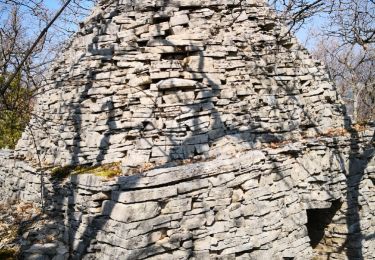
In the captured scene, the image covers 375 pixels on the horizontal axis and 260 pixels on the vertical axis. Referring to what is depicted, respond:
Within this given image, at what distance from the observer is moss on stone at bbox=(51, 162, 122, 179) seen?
16.7ft

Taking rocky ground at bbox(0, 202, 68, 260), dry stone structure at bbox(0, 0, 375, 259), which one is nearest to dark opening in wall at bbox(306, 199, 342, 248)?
dry stone structure at bbox(0, 0, 375, 259)

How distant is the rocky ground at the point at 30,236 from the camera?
4.97 metres

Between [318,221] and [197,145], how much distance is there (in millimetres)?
3397

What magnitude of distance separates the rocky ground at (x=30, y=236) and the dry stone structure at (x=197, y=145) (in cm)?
9

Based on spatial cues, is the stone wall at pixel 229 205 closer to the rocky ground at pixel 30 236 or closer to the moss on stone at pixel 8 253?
the rocky ground at pixel 30 236

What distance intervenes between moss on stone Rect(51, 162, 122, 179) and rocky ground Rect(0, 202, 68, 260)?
28.1 inches

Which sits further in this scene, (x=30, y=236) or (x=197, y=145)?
(x=197, y=145)

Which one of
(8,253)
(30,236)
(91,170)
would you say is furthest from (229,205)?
(8,253)

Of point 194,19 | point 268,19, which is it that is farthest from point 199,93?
point 268,19

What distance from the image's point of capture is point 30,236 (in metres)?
5.36

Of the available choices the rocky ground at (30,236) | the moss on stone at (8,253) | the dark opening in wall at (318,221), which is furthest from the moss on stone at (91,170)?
the dark opening in wall at (318,221)

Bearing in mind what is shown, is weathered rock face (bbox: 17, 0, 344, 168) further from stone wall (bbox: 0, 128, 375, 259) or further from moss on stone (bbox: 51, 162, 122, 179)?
stone wall (bbox: 0, 128, 375, 259)

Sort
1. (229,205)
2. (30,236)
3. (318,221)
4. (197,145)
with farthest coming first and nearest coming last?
(318,221) → (197,145) → (30,236) → (229,205)

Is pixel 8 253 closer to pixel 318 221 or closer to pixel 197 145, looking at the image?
pixel 197 145
